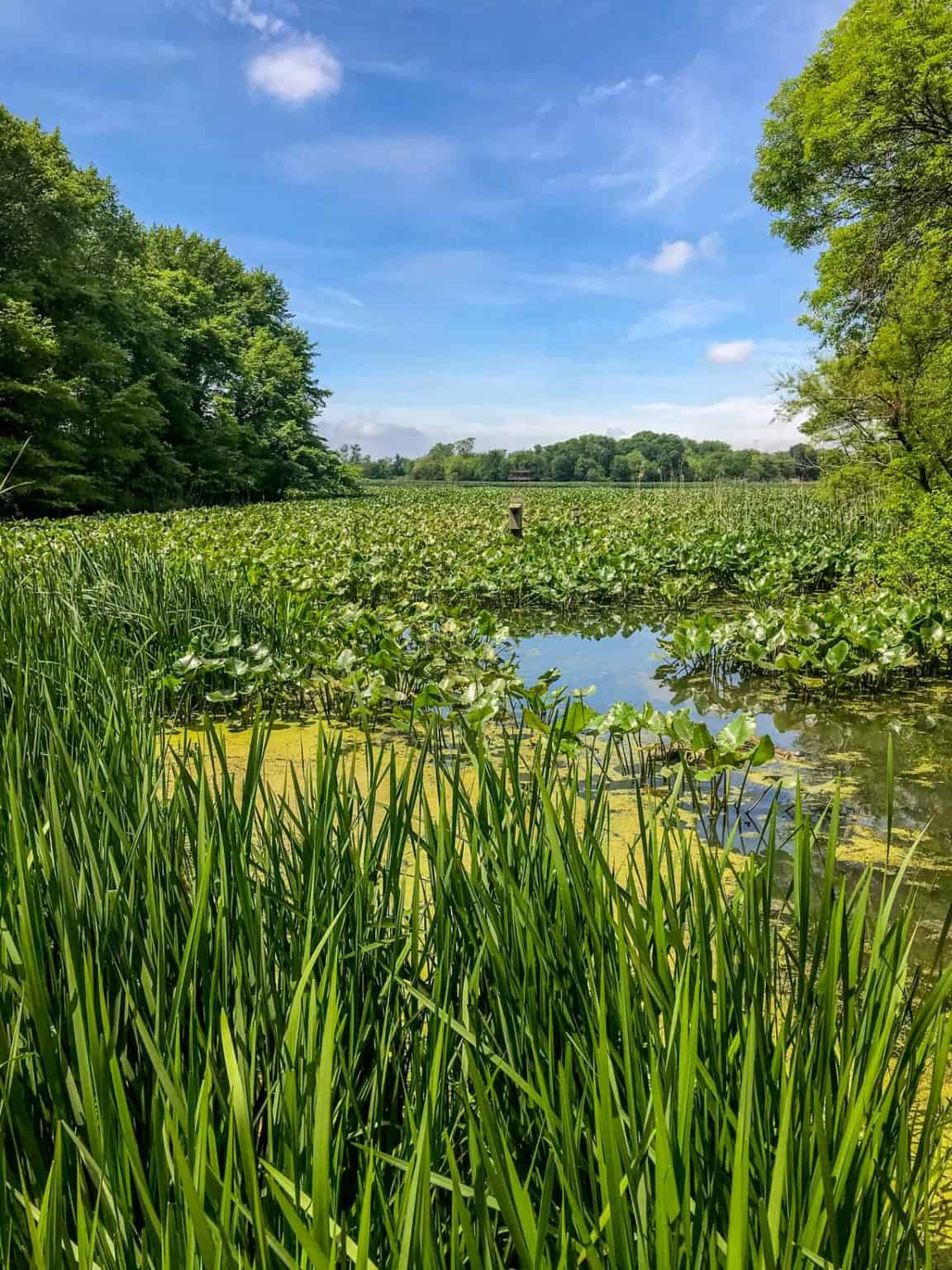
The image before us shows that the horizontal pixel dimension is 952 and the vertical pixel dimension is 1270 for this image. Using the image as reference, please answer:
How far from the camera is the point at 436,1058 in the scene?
67cm

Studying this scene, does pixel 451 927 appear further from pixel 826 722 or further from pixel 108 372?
pixel 108 372

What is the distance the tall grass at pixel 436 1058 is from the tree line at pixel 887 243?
957 cm

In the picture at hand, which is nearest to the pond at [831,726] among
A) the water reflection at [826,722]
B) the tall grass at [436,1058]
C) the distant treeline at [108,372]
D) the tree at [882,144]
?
the water reflection at [826,722]

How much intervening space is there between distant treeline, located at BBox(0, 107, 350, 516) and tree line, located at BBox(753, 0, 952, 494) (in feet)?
39.9

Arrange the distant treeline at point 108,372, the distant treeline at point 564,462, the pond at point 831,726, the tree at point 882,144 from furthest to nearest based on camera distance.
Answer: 1. the distant treeline at point 564,462
2. the distant treeline at point 108,372
3. the tree at point 882,144
4. the pond at point 831,726

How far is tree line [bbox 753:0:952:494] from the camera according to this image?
10039 mm

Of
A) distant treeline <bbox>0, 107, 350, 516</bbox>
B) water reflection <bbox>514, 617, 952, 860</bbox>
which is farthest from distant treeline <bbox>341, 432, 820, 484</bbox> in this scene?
water reflection <bbox>514, 617, 952, 860</bbox>

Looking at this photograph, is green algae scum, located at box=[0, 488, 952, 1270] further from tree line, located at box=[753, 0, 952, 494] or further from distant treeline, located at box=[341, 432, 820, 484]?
distant treeline, located at box=[341, 432, 820, 484]

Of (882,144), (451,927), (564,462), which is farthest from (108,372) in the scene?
(564,462)

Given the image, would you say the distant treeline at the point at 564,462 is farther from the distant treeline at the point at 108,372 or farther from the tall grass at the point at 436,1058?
the tall grass at the point at 436,1058

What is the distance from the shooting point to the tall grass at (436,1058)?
0.60m

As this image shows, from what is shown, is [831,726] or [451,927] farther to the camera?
[831,726]

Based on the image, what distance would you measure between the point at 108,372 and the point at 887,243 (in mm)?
16995

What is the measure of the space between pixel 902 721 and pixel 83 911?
396cm
